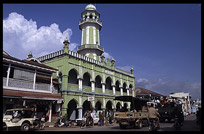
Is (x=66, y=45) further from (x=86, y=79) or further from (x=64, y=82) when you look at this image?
(x=86, y=79)

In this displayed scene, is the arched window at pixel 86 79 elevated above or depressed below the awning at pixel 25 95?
above

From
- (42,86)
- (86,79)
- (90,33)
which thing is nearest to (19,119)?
(42,86)

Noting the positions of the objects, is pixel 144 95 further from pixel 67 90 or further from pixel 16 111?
pixel 16 111

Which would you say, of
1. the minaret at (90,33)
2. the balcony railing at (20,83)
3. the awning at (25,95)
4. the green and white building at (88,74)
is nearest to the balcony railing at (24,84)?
the balcony railing at (20,83)

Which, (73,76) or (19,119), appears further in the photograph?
(73,76)

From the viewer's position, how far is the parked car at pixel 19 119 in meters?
11.2

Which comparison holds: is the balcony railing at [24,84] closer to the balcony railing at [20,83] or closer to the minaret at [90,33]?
the balcony railing at [20,83]

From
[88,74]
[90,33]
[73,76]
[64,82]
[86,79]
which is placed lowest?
[64,82]

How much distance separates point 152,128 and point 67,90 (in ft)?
41.1

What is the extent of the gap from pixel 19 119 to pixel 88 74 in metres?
13.1

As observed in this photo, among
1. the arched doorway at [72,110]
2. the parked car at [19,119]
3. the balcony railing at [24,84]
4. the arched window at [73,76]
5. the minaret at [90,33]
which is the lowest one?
the arched doorway at [72,110]

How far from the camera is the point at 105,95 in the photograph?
2594cm

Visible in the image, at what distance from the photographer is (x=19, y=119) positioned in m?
11.5

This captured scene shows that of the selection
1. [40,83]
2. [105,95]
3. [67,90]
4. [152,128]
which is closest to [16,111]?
[40,83]
